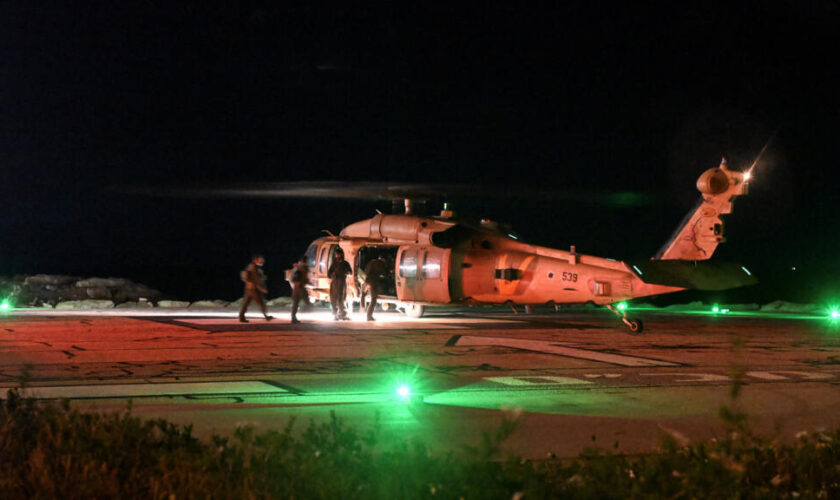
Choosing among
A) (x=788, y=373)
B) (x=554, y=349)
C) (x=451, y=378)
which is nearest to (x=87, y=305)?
(x=554, y=349)

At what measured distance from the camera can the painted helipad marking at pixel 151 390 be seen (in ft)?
32.6

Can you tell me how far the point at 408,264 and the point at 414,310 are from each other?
219 cm

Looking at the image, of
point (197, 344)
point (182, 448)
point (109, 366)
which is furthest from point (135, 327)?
point (182, 448)

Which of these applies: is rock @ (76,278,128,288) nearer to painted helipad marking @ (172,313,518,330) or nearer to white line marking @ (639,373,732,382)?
painted helipad marking @ (172,313,518,330)

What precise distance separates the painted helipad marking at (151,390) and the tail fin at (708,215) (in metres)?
13.6

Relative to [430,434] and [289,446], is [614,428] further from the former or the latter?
[289,446]

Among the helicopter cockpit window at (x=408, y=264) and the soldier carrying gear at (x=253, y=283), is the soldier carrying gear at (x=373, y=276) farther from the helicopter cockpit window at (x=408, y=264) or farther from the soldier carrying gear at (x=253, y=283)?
the soldier carrying gear at (x=253, y=283)

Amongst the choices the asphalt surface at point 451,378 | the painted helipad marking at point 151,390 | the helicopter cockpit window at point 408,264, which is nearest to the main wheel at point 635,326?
the asphalt surface at point 451,378

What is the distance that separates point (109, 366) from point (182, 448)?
7.41 metres

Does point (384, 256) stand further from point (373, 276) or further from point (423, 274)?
point (373, 276)

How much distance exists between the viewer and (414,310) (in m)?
27.5

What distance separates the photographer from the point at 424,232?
25.6 metres

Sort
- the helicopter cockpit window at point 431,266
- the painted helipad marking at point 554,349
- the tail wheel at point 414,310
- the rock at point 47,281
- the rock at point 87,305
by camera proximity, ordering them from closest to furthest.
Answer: the painted helipad marking at point 554,349 → the helicopter cockpit window at point 431,266 → the tail wheel at point 414,310 → the rock at point 87,305 → the rock at point 47,281

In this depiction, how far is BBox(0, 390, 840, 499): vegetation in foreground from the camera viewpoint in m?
5.05
